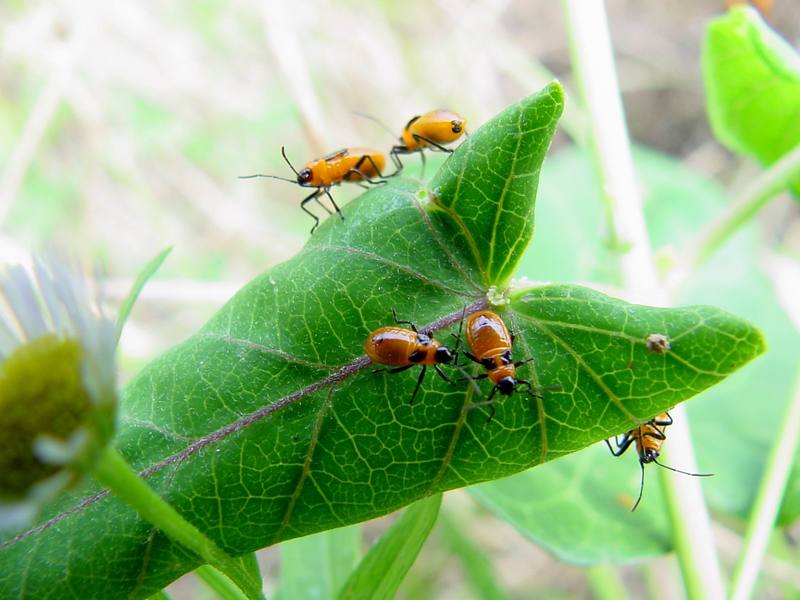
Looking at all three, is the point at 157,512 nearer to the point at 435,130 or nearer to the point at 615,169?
the point at 435,130

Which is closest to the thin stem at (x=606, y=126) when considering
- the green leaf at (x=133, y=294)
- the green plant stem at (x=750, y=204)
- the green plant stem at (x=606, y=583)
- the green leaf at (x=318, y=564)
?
the green plant stem at (x=750, y=204)

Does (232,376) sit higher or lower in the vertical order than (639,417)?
higher

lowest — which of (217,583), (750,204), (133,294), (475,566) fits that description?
(475,566)

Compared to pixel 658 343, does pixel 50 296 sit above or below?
above

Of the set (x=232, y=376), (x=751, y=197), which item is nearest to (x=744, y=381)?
(x=751, y=197)

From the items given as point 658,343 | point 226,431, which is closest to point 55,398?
point 226,431

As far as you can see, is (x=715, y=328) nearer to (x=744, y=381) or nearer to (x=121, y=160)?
(x=744, y=381)
